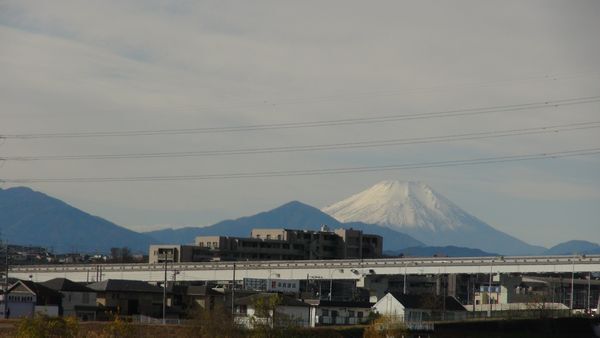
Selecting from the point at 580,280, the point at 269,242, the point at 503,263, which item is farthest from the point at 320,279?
the point at 580,280

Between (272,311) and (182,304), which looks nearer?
(272,311)

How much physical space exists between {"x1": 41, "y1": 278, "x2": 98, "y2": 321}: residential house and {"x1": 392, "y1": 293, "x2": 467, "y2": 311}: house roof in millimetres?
26786

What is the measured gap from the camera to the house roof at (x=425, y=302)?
99.5 meters

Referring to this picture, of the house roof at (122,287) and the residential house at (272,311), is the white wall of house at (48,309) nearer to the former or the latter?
the house roof at (122,287)

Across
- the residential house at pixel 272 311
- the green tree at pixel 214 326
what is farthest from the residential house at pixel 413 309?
the green tree at pixel 214 326

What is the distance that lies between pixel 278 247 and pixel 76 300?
Answer: 92.2 m

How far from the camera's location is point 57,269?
167 m

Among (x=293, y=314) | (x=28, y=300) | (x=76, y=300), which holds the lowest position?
(x=293, y=314)

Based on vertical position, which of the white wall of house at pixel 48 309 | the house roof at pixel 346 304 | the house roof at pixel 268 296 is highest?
the house roof at pixel 268 296

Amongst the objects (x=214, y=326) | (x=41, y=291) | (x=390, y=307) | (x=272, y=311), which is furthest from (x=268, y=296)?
(x=41, y=291)

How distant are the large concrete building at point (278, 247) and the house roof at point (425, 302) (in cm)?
7318

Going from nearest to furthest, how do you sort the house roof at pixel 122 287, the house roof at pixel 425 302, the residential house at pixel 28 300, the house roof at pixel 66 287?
the residential house at pixel 28 300 < the house roof at pixel 66 287 < the house roof at pixel 122 287 < the house roof at pixel 425 302

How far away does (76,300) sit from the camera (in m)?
89.5

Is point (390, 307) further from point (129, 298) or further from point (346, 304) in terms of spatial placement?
point (129, 298)
